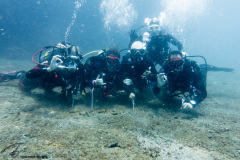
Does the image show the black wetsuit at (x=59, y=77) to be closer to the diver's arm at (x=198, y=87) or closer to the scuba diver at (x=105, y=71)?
the scuba diver at (x=105, y=71)

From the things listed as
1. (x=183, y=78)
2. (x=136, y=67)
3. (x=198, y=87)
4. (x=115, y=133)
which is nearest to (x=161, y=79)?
(x=183, y=78)

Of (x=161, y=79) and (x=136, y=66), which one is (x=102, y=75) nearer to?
(x=136, y=66)

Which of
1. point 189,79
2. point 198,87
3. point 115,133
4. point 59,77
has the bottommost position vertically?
point 115,133

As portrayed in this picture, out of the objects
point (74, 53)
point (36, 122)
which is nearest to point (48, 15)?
point (74, 53)

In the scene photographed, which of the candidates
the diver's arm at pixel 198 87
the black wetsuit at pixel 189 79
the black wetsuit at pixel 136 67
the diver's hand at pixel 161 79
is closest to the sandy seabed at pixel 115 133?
the diver's arm at pixel 198 87

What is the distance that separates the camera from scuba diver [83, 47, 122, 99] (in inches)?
182

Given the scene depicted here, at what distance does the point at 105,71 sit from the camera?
4828 mm

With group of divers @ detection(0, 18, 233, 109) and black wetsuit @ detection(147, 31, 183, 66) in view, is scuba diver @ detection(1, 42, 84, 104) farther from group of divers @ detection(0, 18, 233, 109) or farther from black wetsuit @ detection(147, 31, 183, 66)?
black wetsuit @ detection(147, 31, 183, 66)

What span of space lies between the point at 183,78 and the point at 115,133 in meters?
3.06

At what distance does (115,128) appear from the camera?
112 inches

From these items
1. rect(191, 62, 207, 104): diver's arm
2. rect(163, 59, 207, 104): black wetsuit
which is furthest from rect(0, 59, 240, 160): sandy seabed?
rect(163, 59, 207, 104): black wetsuit

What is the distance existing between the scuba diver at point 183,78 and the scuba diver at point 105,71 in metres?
1.52

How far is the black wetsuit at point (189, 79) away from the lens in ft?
14.1

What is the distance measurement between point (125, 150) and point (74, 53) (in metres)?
3.88
